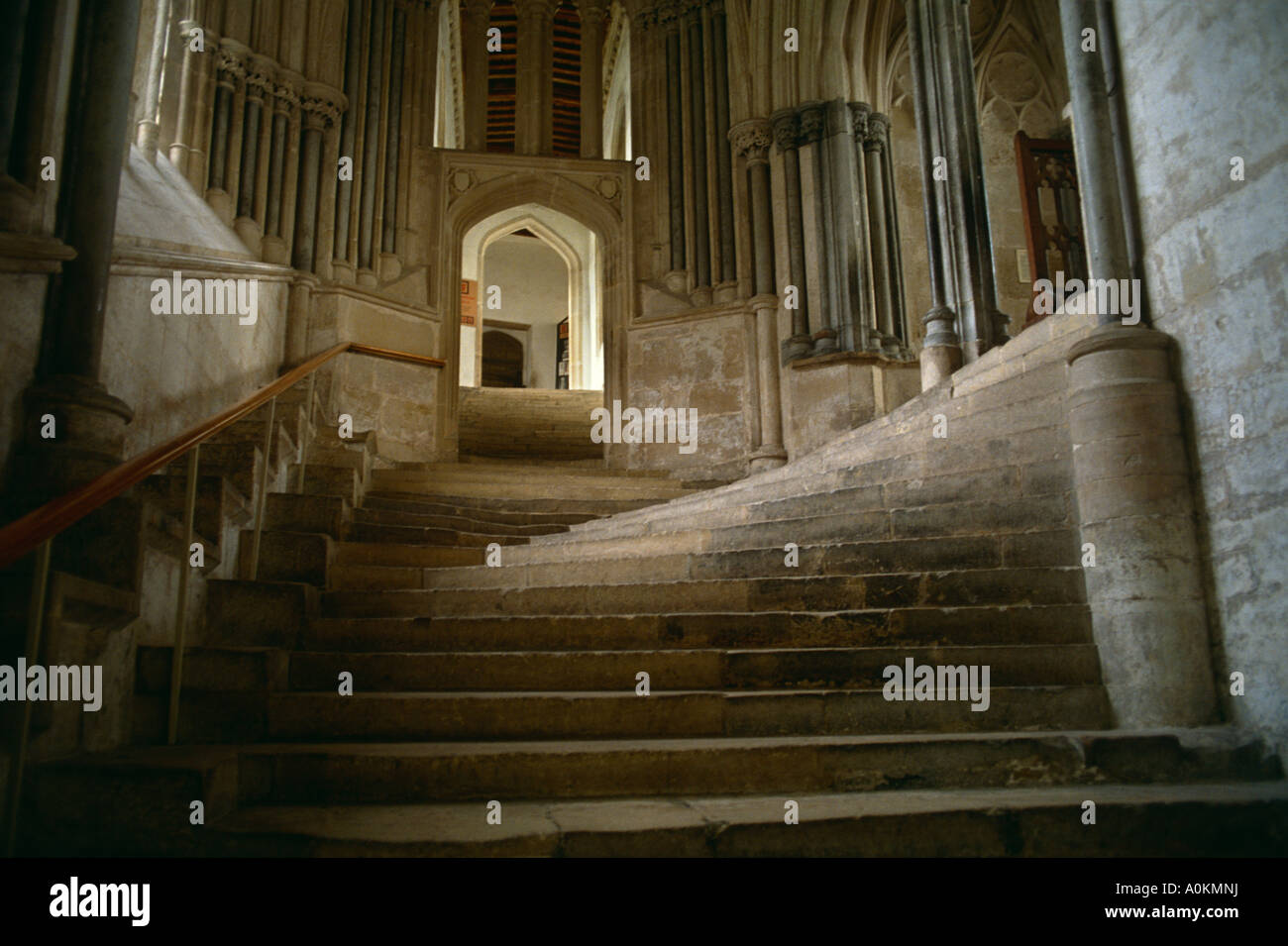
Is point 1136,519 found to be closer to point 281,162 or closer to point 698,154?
point 698,154

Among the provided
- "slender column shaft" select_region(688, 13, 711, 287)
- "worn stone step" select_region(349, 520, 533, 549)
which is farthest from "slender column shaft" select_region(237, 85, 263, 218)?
"worn stone step" select_region(349, 520, 533, 549)

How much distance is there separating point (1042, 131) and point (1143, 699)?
9053 mm

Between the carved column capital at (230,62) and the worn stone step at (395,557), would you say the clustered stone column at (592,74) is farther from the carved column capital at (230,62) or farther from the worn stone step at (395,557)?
the worn stone step at (395,557)

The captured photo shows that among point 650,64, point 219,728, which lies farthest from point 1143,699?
point 650,64

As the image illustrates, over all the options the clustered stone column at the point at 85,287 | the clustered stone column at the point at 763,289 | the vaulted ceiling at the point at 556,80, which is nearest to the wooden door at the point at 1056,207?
the clustered stone column at the point at 763,289

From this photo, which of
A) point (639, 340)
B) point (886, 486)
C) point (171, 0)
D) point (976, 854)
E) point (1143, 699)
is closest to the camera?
point (976, 854)

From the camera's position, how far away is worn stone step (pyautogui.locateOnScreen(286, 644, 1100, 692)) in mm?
3191

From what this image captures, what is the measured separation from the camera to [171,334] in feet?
17.3

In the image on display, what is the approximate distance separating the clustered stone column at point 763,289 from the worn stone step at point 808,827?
5941mm

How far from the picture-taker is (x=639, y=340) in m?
9.38

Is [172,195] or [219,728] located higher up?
[172,195]

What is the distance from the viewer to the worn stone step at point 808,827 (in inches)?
84.7
